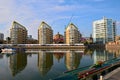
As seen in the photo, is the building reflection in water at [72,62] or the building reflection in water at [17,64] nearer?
the building reflection in water at [17,64]

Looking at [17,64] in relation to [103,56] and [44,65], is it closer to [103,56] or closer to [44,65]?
[44,65]

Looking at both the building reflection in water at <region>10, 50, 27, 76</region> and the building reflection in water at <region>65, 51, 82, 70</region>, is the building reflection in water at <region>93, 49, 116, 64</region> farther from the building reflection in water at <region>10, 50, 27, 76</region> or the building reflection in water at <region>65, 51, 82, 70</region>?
the building reflection in water at <region>10, 50, 27, 76</region>

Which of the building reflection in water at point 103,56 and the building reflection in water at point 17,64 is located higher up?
the building reflection in water at point 103,56

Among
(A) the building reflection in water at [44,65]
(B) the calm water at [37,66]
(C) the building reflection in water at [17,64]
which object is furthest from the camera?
(C) the building reflection in water at [17,64]

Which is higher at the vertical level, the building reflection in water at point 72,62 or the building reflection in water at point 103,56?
the building reflection in water at point 103,56

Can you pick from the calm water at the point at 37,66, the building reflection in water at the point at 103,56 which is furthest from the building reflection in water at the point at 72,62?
the building reflection in water at the point at 103,56

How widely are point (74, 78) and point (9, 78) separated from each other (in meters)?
15.6

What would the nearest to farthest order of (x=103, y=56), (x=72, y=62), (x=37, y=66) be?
(x=37, y=66), (x=72, y=62), (x=103, y=56)

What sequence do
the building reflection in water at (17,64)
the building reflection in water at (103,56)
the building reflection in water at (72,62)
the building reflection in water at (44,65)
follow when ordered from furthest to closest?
1. the building reflection in water at (103,56)
2. the building reflection in water at (72,62)
3. the building reflection in water at (17,64)
4. the building reflection in water at (44,65)

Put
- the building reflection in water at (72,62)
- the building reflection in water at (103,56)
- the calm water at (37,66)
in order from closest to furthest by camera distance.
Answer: the calm water at (37,66) < the building reflection in water at (72,62) < the building reflection in water at (103,56)

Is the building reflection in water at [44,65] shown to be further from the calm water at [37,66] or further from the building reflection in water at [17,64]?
the building reflection in water at [17,64]

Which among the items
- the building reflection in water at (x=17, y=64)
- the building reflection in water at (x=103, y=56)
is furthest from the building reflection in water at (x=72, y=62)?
the building reflection in water at (x=17, y=64)

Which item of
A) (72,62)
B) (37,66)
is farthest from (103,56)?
(37,66)

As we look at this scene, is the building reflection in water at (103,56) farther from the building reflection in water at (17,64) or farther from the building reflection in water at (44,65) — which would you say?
the building reflection in water at (17,64)
